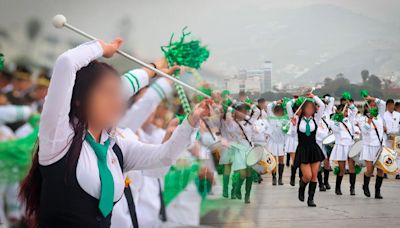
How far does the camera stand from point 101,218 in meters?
1.61

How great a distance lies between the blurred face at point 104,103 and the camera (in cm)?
165

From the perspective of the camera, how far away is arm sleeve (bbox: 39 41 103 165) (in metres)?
1.52

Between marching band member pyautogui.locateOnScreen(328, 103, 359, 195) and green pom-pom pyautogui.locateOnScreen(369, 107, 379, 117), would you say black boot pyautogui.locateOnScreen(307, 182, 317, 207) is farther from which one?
green pom-pom pyautogui.locateOnScreen(369, 107, 379, 117)

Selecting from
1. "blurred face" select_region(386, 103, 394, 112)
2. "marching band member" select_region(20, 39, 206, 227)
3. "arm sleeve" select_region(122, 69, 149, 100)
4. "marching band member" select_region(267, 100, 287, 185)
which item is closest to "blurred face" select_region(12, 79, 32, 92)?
"arm sleeve" select_region(122, 69, 149, 100)

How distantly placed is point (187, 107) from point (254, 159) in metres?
2.69

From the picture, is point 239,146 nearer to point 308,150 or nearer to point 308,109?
point 308,150

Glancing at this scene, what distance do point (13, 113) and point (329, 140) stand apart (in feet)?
20.1

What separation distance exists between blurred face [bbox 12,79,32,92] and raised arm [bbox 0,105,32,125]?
0.14m

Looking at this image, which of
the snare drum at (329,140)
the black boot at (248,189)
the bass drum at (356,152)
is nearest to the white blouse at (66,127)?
the black boot at (248,189)

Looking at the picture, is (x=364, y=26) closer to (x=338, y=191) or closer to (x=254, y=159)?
(x=338, y=191)

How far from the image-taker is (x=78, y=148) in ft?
5.22

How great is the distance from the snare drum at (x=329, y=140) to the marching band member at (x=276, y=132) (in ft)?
2.82

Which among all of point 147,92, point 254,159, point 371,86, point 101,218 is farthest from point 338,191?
point 101,218

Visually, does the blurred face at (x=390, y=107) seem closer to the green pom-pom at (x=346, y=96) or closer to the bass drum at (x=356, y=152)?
the green pom-pom at (x=346, y=96)
